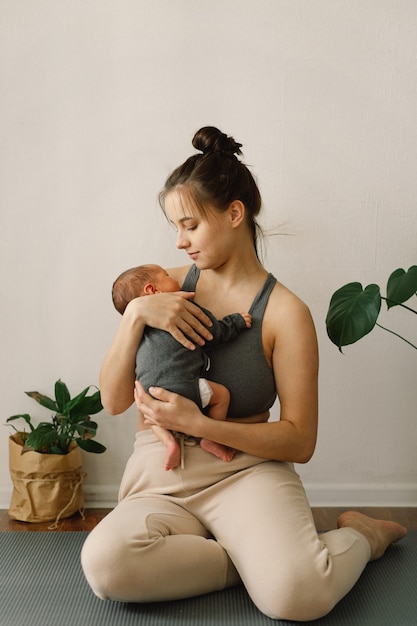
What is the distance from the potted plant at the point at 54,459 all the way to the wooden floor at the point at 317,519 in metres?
0.03

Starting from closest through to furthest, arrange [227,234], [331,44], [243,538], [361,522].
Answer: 1. [243,538]
2. [227,234]
3. [361,522]
4. [331,44]

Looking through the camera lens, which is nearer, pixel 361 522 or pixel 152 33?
pixel 361 522

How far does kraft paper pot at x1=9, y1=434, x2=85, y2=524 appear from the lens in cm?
273

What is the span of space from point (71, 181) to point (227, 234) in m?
0.96

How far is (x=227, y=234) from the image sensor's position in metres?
2.16

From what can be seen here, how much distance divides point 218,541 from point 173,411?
1.20 feet

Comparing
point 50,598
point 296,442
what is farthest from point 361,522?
point 50,598

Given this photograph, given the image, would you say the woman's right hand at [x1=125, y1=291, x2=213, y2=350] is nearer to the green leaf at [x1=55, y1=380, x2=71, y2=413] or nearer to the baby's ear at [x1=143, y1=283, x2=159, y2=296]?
the baby's ear at [x1=143, y1=283, x2=159, y2=296]

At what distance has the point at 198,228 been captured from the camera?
6.93 ft

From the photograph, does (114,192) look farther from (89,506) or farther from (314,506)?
(314,506)

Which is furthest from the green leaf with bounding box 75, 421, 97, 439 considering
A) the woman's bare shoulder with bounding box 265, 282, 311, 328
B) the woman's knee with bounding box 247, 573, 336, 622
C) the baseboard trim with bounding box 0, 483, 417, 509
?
the woman's knee with bounding box 247, 573, 336, 622

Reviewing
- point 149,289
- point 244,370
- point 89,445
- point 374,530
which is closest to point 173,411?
point 244,370

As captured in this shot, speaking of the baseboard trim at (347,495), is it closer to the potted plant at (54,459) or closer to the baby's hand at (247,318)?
the potted plant at (54,459)

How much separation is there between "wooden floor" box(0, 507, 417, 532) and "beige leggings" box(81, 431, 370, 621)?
585 mm
